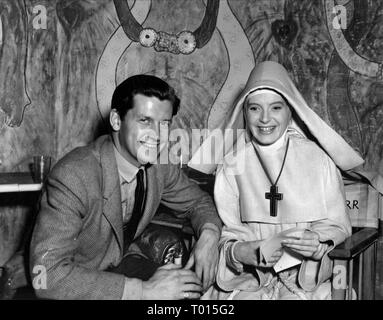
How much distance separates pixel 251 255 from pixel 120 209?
2.08 feet

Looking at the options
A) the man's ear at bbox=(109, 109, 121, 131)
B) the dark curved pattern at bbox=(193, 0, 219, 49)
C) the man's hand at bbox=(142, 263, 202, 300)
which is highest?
the dark curved pattern at bbox=(193, 0, 219, 49)

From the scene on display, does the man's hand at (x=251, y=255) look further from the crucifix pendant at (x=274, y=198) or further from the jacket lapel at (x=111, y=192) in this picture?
the jacket lapel at (x=111, y=192)

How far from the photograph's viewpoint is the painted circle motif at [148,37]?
3.78 m

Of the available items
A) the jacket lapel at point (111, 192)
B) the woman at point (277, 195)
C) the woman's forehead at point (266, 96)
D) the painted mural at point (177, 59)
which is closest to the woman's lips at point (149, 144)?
the jacket lapel at point (111, 192)

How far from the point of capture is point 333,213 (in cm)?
247

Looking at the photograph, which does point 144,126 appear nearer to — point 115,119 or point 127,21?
point 115,119

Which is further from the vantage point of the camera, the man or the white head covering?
the white head covering

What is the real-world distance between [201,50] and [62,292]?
7.80 feet

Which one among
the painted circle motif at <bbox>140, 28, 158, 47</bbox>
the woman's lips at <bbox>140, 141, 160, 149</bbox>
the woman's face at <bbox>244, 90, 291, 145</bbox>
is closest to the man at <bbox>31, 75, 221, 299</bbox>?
the woman's lips at <bbox>140, 141, 160, 149</bbox>

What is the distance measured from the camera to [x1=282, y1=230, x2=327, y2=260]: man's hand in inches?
88.8

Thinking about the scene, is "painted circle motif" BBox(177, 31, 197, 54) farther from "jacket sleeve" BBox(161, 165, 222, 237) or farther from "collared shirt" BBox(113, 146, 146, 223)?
"collared shirt" BBox(113, 146, 146, 223)

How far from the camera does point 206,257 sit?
2.34m

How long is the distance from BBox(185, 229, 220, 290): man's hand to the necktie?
36 centimetres
